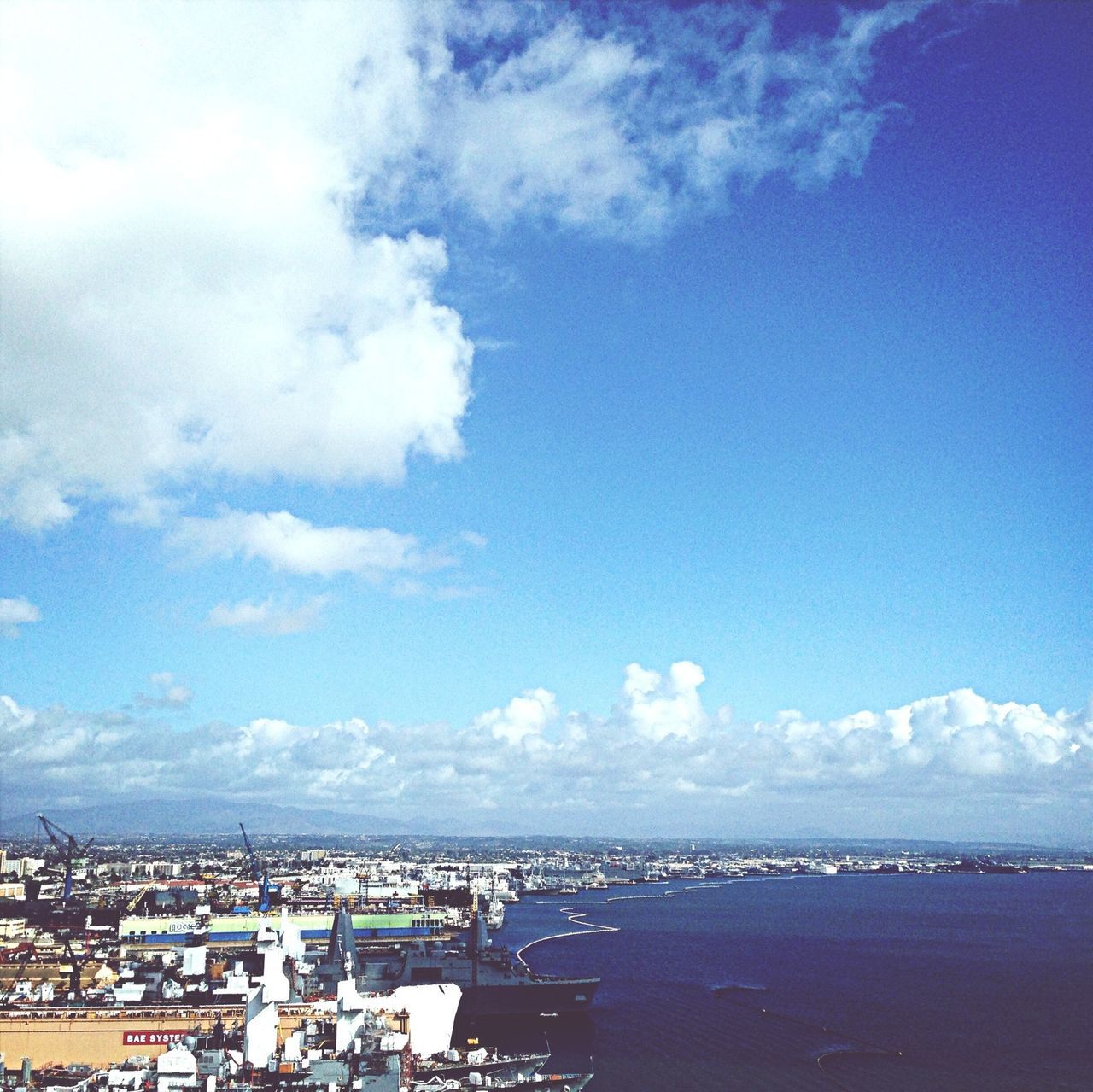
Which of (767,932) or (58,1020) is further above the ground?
(58,1020)

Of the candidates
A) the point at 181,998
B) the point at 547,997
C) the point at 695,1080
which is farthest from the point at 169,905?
the point at 695,1080

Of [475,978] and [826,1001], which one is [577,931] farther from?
[475,978]

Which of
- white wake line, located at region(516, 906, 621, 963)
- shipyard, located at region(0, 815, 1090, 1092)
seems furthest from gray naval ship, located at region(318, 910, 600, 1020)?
white wake line, located at region(516, 906, 621, 963)

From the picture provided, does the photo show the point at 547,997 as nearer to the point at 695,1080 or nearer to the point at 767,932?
the point at 695,1080

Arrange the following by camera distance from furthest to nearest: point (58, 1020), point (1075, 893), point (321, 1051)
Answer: point (1075, 893) < point (58, 1020) < point (321, 1051)

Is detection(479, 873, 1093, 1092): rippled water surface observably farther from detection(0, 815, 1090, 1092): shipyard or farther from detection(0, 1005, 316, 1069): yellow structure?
detection(0, 1005, 316, 1069): yellow structure

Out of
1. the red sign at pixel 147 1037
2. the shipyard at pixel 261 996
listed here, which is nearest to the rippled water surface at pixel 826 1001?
the shipyard at pixel 261 996
